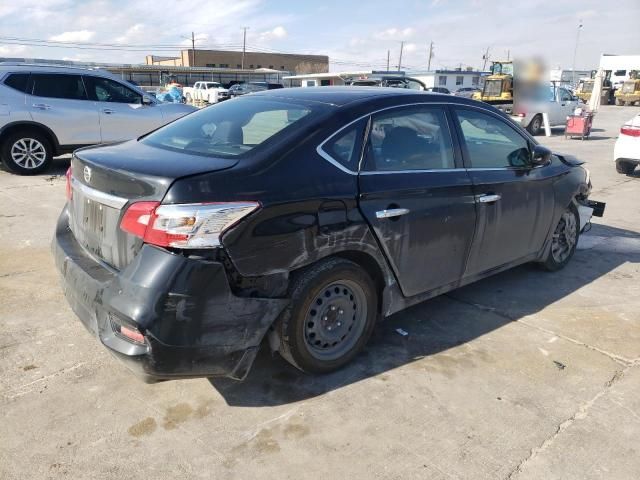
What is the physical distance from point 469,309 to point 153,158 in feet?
8.88

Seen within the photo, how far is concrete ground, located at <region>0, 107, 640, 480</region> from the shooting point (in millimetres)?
2445

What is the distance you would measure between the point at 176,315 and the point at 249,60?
9616 cm

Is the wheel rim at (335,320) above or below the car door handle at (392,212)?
below

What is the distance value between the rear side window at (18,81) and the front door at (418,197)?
7.83m

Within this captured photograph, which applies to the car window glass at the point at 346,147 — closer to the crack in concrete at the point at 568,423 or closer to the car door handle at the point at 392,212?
the car door handle at the point at 392,212

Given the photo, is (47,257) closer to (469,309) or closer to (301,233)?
(301,233)

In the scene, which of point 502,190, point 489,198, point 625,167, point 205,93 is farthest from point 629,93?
point 489,198

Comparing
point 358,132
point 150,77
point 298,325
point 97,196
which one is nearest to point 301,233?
point 298,325

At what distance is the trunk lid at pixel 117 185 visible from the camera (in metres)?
2.51

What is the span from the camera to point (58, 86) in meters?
8.95

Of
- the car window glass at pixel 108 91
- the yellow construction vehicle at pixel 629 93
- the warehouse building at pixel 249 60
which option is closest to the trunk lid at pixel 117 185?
the car window glass at pixel 108 91

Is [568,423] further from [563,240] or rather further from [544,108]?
[544,108]

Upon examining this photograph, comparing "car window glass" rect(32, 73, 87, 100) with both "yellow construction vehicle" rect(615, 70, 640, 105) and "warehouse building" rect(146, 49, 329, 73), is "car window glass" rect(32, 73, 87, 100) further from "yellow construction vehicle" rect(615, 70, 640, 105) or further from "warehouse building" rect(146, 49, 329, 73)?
"warehouse building" rect(146, 49, 329, 73)

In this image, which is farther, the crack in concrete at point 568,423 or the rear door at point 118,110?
the rear door at point 118,110
